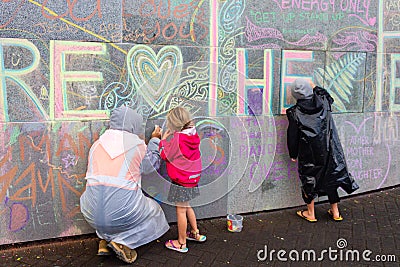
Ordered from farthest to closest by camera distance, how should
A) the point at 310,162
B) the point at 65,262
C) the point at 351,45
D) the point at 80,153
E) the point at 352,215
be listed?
1. the point at 351,45
2. the point at 352,215
3. the point at 310,162
4. the point at 80,153
5. the point at 65,262

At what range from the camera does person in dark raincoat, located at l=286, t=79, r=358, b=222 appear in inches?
179

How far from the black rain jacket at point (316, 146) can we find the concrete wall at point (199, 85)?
33 centimetres

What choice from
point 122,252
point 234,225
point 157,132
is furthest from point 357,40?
point 122,252

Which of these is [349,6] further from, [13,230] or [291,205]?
[13,230]

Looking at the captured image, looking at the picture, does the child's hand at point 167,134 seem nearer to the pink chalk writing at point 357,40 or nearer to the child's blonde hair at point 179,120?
Answer: the child's blonde hair at point 179,120

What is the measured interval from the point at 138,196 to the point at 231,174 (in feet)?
4.43

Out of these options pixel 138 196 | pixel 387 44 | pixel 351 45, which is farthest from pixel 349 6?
pixel 138 196

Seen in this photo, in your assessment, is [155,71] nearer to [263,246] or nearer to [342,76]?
[263,246]

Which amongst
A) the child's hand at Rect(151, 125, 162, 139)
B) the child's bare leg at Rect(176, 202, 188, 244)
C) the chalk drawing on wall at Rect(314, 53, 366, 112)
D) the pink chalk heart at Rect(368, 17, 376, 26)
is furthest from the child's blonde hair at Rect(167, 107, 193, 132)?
the pink chalk heart at Rect(368, 17, 376, 26)

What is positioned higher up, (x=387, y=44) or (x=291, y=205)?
(x=387, y=44)

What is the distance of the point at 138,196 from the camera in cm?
370

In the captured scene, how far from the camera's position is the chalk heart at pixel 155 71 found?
4.15 m

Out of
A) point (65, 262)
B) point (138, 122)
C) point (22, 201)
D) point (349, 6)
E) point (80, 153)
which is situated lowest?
point (65, 262)

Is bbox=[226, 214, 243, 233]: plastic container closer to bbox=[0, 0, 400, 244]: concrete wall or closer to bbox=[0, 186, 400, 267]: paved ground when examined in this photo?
bbox=[0, 186, 400, 267]: paved ground
